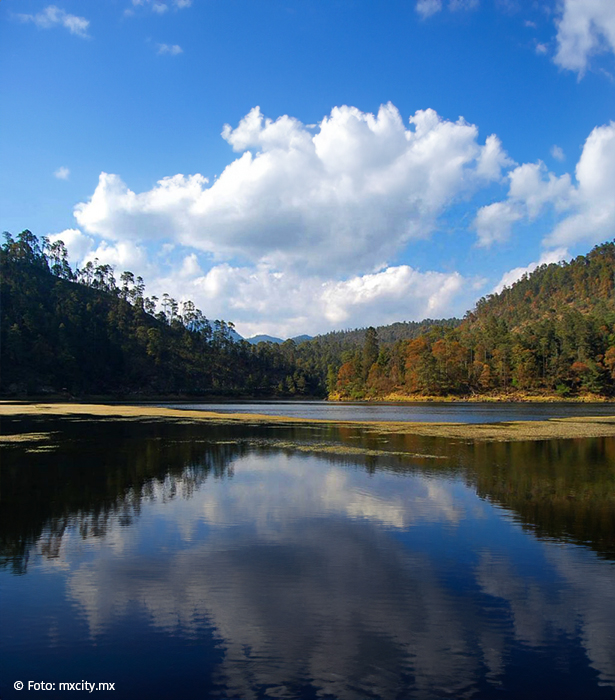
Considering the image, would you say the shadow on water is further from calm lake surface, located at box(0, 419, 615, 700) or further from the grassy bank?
the grassy bank

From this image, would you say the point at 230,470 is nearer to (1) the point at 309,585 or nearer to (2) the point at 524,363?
(1) the point at 309,585

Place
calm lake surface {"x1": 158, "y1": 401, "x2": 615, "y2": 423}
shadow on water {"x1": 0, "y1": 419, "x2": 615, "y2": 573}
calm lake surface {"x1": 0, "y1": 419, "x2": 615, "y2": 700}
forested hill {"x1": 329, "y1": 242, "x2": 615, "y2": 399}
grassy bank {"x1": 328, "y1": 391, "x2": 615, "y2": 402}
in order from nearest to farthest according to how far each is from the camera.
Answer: calm lake surface {"x1": 0, "y1": 419, "x2": 615, "y2": 700} < shadow on water {"x1": 0, "y1": 419, "x2": 615, "y2": 573} < calm lake surface {"x1": 158, "y1": 401, "x2": 615, "y2": 423} < grassy bank {"x1": 328, "y1": 391, "x2": 615, "y2": 402} < forested hill {"x1": 329, "y1": 242, "x2": 615, "y2": 399}

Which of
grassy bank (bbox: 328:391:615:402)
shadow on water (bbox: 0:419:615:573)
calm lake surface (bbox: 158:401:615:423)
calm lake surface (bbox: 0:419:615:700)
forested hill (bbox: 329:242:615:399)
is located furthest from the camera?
forested hill (bbox: 329:242:615:399)

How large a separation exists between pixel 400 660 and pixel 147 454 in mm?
27140

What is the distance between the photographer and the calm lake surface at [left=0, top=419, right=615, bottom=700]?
28.0ft

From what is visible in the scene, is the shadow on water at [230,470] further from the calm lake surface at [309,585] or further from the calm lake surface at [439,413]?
the calm lake surface at [439,413]

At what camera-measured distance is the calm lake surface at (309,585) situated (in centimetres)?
854

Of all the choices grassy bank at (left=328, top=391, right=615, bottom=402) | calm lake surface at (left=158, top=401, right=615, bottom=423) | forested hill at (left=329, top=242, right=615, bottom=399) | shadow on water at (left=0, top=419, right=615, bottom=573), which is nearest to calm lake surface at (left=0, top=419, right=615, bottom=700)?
shadow on water at (left=0, top=419, right=615, bottom=573)

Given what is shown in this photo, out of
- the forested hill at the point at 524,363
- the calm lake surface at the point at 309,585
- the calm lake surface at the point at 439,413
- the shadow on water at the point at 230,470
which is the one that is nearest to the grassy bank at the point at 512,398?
the forested hill at the point at 524,363

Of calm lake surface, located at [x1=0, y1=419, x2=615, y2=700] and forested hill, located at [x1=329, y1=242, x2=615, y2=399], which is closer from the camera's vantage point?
calm lake surface, located at [x1=0, y1=419, x2=615, y2=700]

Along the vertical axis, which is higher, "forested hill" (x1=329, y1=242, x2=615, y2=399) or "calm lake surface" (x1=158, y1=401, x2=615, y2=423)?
"forested hill" (x1=329, y1=242, x2=615, y2=399)

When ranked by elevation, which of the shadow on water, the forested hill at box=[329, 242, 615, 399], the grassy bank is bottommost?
the grassy bank

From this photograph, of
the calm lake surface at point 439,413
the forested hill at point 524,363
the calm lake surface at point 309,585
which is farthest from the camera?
the forested hill at point 524,363

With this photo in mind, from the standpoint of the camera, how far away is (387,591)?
11.8m
